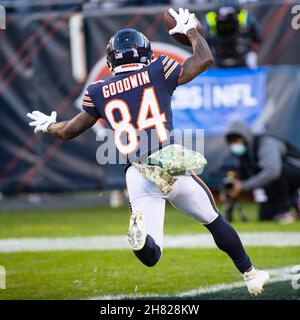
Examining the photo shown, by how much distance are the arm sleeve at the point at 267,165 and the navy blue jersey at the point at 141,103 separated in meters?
3.71

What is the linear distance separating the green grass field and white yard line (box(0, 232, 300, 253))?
7.6 inches

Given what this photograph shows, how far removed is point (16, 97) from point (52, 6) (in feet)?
3.96

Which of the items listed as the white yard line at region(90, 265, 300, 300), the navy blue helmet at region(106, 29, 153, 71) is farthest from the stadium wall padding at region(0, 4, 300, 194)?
the navy blue helmet at region(106, 29, 153, 71)

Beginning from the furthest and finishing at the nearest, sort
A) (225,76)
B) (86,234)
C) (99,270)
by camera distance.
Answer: (225,76) < (86,234) < (99,270)

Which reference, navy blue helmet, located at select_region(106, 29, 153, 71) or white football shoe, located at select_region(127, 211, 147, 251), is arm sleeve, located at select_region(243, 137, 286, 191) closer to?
Result: navy blue helmet, located at select_region(106, 29, 153, 71)

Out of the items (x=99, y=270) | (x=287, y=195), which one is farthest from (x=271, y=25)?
(x=99, y=270)

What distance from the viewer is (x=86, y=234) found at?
8141 mm

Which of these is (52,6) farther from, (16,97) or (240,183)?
(240,183)

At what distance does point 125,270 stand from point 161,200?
1.47 meters

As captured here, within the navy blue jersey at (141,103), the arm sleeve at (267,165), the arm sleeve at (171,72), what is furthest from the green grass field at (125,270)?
the arm sleeve at (171,72)

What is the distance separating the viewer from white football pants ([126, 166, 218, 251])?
4.79 meters

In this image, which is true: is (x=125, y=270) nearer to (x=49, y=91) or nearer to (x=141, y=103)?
(x=141, y=103)

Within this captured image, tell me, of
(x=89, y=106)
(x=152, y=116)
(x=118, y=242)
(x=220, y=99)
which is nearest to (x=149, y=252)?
(x=152, y=116)

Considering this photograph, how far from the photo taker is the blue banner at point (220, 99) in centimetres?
975
